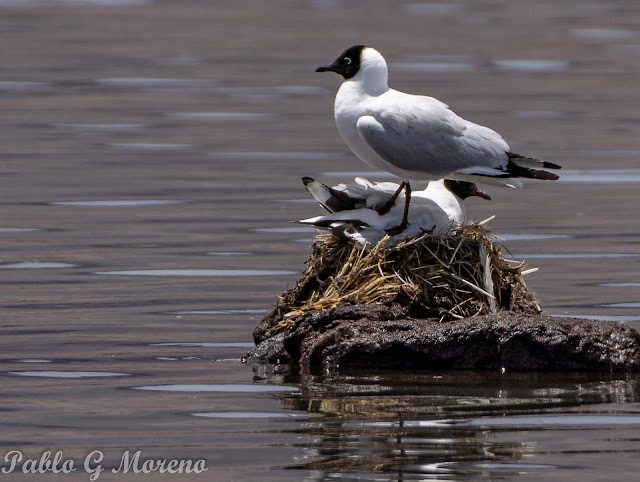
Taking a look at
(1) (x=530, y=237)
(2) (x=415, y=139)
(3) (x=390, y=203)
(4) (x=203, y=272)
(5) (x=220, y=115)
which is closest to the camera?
(3) (x=390, y=203)

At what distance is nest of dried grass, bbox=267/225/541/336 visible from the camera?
9.90m

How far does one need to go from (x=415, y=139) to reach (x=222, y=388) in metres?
2.34

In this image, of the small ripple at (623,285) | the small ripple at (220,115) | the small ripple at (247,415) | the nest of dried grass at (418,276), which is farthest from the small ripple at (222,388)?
the small ripple at (220,115)

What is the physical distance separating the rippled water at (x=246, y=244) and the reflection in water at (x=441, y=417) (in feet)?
0.07

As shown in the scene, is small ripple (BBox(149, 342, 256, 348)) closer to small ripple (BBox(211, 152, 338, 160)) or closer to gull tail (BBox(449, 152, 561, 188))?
gull tail (BBox(449, 152, 561, 188))

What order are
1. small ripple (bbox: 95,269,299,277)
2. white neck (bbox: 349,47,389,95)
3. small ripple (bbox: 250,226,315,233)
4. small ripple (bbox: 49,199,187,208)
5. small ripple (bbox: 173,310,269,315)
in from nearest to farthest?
1. white neck (bbox: 349,47,389,95)
2. small ripple (bbox: 173,310,269,315)
3. small ripple (bbox: 95,269,299,277)
4. small ripple (bbox: 250,226,315,233)
5. small ripple (bbox: 49,199,187,208)

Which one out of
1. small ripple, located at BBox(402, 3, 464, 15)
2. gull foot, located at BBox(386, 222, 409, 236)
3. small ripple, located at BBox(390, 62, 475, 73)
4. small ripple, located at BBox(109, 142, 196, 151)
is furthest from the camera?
small ripple, located at BBox(402, 3, 464, 15)

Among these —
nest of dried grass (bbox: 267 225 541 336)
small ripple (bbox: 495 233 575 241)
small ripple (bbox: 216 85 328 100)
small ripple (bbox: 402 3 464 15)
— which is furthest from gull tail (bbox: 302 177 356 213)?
small ripple (bbox: 402 3 464 15)

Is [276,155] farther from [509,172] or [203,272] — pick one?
[509,172]

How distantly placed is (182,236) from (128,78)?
14263 mm

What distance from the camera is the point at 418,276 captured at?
9.92 m

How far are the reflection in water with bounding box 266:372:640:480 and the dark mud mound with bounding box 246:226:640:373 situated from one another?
15 cm

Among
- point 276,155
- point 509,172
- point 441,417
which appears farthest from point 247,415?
point 276,155

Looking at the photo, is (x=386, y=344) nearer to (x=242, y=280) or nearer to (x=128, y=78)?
(x=242, y=280)
